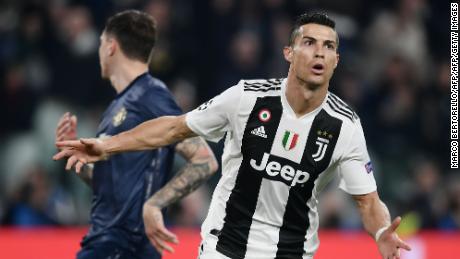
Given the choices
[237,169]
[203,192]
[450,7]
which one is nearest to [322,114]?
[237,169]

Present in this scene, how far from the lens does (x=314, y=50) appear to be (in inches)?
192

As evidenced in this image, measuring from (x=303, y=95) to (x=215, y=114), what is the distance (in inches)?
17.1

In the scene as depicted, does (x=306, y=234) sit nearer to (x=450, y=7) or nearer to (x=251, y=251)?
(x=251, y=251)

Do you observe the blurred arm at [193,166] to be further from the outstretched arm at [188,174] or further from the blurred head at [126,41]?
the blurred head at [126,41]

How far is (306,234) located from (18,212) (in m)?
4.64

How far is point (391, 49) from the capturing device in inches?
439

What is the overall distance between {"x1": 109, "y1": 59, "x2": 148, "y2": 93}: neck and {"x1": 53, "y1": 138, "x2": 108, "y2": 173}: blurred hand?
1.11 m

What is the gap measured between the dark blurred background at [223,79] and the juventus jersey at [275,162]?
14.7 feet

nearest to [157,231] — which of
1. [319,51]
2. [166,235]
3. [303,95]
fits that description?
[166,235]

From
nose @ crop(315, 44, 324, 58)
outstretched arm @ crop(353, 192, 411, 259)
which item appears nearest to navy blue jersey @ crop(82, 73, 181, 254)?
nose @ crop(315, 44, 324, 58)

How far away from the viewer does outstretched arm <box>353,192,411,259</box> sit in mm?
4680

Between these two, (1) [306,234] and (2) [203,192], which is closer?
(1) [306,234]

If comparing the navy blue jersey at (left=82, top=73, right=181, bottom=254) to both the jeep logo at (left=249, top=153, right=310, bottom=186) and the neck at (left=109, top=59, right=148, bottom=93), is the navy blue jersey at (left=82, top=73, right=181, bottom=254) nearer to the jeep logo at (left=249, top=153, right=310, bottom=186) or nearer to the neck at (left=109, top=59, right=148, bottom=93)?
the neck at (left=109, top=59, right=148, bottom=93)

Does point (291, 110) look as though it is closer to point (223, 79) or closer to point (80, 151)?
point (80, 151)
